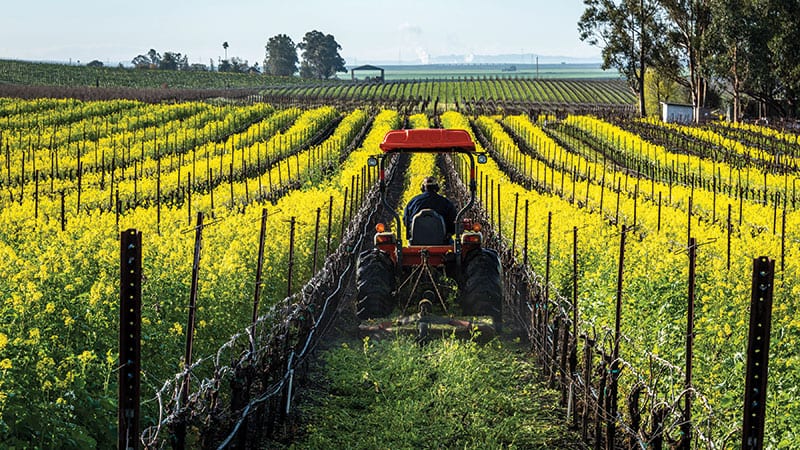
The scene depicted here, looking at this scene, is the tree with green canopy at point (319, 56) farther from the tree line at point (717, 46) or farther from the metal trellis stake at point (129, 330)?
the metal trellis stake at point (129, 330)

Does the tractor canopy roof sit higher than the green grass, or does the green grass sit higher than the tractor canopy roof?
the tractor canopy roof

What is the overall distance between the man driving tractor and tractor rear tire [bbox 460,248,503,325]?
3.19 ft

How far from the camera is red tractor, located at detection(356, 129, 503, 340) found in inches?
546

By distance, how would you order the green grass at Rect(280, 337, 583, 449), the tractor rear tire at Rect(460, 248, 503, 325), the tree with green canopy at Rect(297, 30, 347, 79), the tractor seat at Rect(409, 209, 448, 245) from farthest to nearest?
1. the tree with green canopy at Rect(297, 30, 347, 79)
2. the tractor seat at Rect(409, 209, 448, 245)
3. the tractor rear tire at Rect(460, 248, 503, 325)
4. the green grass at Rect(280, 337, 583, 449)

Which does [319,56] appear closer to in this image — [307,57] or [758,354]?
[307,57]

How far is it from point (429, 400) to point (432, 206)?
418cm

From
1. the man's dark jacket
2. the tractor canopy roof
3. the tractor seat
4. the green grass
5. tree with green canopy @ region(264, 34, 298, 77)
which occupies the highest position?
tree with green canopy @ region(264, 34, 298, 77)

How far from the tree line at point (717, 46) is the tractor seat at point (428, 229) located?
158 feet

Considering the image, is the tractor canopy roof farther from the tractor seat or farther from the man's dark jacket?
the tractor seat

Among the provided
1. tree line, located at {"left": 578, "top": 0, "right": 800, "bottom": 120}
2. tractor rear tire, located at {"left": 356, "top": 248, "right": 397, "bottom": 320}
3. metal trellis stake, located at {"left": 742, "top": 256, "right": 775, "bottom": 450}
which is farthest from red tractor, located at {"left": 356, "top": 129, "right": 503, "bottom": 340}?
tree line, located at {"left": 578, "top": 0, "right": 800, "bottom": 120}

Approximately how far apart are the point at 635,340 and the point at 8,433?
6.96 meters

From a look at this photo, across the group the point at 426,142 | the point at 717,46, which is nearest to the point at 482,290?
the point at 426,142

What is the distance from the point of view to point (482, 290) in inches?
545

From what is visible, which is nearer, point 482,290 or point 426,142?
point 482,290
